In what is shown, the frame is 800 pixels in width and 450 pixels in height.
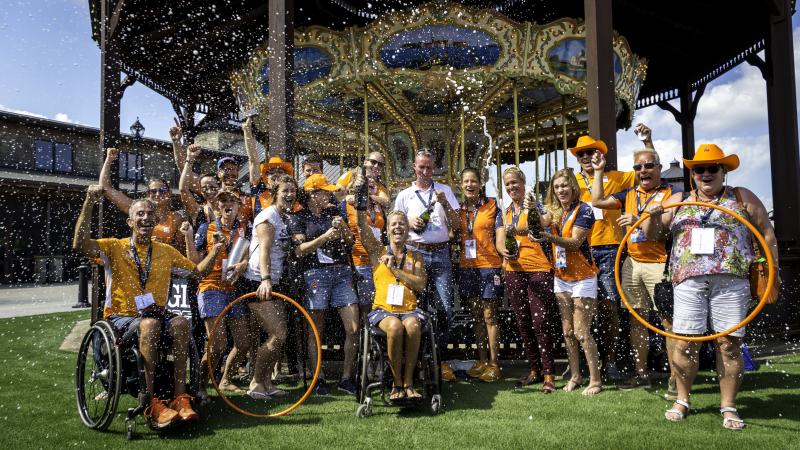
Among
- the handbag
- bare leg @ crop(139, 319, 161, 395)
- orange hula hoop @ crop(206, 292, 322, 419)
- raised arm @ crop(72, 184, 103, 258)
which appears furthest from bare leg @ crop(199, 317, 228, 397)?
the handbag

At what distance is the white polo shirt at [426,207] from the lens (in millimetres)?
5039

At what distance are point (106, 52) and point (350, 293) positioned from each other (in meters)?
5.61

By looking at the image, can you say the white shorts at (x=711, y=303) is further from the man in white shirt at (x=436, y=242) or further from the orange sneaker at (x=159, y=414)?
the orange sneaker at (x=159, y=414)

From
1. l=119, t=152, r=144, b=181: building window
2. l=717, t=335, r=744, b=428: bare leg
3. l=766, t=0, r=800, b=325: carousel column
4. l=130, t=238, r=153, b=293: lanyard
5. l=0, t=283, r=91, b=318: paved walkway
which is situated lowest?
l=0, t=283, r=91, b=318: paved walkway

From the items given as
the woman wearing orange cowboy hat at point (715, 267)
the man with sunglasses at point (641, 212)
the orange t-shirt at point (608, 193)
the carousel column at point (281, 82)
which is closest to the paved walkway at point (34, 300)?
the carousel column at point (281, 82)

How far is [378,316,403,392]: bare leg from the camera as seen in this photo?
4.09m

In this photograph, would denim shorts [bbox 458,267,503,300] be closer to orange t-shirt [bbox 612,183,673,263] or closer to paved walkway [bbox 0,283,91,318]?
orange t-shirt [bbox 612,183,673,263]

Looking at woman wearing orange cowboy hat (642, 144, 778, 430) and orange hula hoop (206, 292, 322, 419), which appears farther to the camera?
orange hula hoop (206, 292, 322, 419)

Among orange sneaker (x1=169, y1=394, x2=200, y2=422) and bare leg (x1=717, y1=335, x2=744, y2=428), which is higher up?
bare leg (x1=717, y1=335, x2=744, y2=428)

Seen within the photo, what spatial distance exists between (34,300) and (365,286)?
14.1 metres

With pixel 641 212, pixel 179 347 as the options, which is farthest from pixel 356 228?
pixel 641 212

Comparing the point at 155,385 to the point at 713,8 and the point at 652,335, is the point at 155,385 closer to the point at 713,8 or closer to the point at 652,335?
the point at 652,335

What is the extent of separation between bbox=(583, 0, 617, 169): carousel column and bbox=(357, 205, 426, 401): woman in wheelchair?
2.70 metres

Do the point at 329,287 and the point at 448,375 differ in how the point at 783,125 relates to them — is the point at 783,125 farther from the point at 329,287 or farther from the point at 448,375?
the point at 329,287
